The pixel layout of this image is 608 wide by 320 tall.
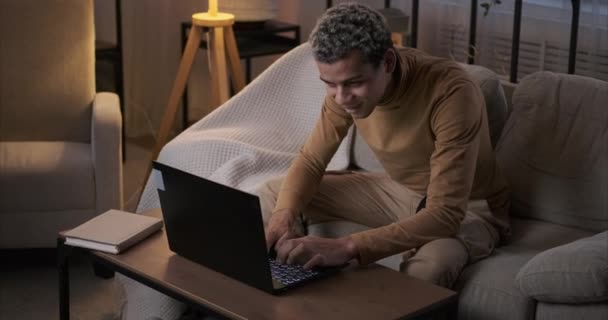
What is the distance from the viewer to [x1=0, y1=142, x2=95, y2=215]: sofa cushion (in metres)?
→ 3.15

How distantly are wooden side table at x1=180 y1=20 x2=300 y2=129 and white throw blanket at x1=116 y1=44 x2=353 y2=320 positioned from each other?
2.85 feet

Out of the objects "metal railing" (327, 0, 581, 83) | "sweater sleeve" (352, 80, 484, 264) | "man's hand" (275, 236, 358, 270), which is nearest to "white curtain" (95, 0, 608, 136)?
"metal railing" (327, 0, 581, 83)

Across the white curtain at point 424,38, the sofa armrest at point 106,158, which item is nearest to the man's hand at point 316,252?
the sofa armrest at point 106,158

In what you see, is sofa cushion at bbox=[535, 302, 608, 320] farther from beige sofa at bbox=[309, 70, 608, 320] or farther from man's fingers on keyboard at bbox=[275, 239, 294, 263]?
man's fingers on keyboard at bbox=[275, 239, 294, 263]

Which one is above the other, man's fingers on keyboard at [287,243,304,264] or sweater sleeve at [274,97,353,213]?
sweater sleeve at [274,97,353,213]

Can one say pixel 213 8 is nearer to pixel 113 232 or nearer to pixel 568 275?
pixel 113 232

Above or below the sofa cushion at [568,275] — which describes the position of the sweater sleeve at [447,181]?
above

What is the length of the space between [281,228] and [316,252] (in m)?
0.24

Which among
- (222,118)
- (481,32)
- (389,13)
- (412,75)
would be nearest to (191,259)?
(412,75)

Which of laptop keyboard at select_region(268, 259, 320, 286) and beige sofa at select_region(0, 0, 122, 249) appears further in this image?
beige sofa at select_region(0, 0, 122, 249)

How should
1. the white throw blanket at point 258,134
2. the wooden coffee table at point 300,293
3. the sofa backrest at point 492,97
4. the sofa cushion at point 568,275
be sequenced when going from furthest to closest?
the white throw blanket at point 258,134 < the sofa backrest at point 492,97 < the sofa cushion at point 568,275 < the wooden coffee table at point 300,293

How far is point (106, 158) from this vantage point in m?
3.19

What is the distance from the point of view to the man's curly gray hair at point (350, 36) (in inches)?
87.0

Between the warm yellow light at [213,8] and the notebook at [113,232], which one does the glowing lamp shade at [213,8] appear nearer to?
the warm yellow light at [213,8]
